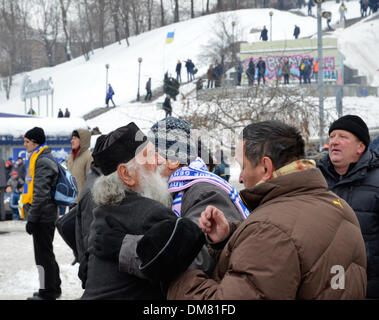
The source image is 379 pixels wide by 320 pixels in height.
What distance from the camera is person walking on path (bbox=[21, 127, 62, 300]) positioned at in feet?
20.7

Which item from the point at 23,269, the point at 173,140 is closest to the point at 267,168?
the point at 173,140

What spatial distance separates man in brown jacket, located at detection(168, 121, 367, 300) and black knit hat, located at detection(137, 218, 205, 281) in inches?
2.4

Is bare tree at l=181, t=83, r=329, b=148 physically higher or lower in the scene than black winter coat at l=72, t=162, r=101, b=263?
higher

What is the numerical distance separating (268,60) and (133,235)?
118ft

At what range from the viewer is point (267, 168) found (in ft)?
7.00

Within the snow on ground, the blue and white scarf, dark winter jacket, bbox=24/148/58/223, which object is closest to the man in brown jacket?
the blue and white scarf

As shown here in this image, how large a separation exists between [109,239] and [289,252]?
74 centimetres

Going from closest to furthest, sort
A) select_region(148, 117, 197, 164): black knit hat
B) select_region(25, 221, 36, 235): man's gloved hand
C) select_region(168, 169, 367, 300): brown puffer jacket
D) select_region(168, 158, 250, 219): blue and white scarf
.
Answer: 1. select_region(168, 169, 367, 300): brown puffer jacket
2. select_region(168, 158, 250, 219): blue and white scarf
3. select_region(148, 117, 197, 164): black knit hat
4. select_region(25, 221, 36, 235): man's gloved hand

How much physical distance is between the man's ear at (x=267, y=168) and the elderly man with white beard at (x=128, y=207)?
34cm

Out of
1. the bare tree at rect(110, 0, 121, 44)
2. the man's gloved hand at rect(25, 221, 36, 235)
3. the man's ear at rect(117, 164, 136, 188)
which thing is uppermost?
the bare tree at rect(110, 0, 121, 44)

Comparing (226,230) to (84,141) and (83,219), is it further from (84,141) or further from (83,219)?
(84,141)

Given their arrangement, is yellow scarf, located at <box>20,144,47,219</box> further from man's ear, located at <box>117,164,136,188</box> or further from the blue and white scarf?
man's ear, located at <box>117,164,136,188</box>

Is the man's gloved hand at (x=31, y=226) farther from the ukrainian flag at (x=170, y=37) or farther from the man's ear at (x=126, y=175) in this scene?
the ukrainian flag at (x=170, y=37)
